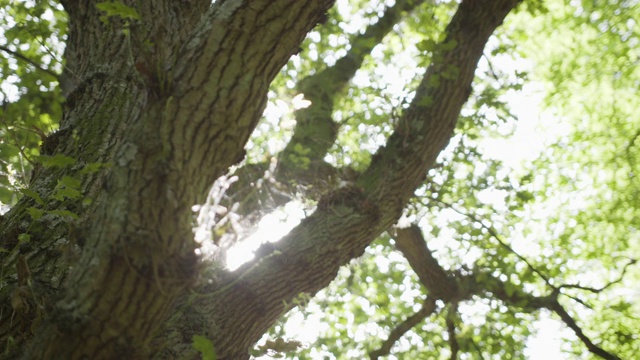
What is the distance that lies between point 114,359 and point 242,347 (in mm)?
1177

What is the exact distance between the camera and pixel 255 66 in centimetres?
218

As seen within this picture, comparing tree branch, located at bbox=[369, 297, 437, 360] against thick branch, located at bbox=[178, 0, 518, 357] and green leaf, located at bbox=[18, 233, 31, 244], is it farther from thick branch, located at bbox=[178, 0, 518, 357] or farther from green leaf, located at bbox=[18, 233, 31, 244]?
green leaf, located at bbox=[18, 233, 31, 244]

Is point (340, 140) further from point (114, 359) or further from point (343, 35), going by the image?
point (114, 359)

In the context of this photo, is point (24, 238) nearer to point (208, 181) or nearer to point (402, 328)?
point (208, 181)

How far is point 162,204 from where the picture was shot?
1.81 m

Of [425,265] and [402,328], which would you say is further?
[402,328]

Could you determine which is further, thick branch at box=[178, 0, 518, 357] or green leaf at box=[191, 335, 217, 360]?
thick branch at box=[178, 0, 518, 357]

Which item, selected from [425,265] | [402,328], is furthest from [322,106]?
[402,328]

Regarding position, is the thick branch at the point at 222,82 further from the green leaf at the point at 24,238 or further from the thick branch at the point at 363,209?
the green leaf at the point at 24,238

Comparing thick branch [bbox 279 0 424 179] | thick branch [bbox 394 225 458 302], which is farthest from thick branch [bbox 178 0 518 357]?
thick branch [bbox 394 225 458 302]

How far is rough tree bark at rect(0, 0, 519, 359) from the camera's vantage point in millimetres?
1772

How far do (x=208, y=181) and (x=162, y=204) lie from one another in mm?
296

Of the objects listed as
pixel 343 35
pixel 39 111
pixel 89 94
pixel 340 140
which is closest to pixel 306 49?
pixel 343 35

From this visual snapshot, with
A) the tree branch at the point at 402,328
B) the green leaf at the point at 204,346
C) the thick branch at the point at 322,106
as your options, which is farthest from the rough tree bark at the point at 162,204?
the tree branch at the point at 402,328
